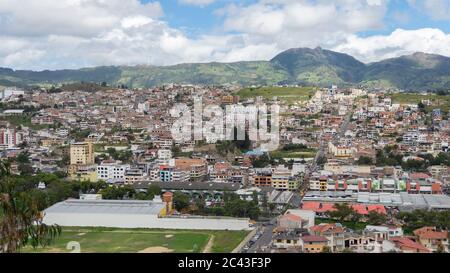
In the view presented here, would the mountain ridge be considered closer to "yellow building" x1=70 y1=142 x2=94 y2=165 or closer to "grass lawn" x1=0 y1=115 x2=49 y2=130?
"grass lawn" x1=0 y1=115 x2=49 y2=130

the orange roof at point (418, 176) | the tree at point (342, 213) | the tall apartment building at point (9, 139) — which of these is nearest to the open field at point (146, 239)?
the tree at point (342, 213)

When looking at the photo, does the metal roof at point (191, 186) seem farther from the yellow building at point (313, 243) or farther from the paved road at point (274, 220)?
the yellow building at point (313, 243)

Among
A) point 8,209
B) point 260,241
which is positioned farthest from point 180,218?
point 8,209

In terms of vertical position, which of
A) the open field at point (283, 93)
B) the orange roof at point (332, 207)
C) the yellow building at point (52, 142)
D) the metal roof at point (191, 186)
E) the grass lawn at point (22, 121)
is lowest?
the orange roof at point (332, 207)

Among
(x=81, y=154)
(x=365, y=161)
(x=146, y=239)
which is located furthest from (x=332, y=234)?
(x=81, y=154)

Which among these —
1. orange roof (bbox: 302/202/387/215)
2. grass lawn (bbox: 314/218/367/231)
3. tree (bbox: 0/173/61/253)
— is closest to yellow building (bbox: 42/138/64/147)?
orange roof (bbox: 302/202/387/215)

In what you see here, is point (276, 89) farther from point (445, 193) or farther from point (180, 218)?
point (180, 218)
